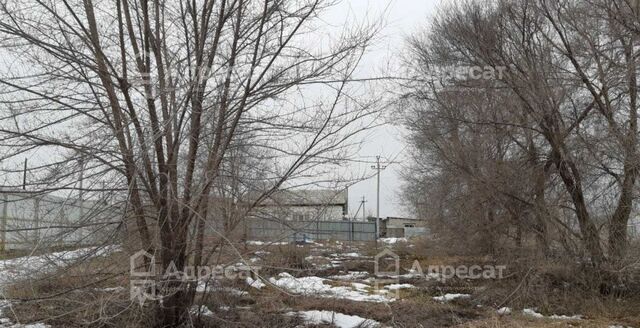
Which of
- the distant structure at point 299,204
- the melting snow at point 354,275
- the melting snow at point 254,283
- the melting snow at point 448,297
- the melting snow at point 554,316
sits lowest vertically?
the melting snow at point 554,316

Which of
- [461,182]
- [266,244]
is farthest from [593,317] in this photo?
[266,244]

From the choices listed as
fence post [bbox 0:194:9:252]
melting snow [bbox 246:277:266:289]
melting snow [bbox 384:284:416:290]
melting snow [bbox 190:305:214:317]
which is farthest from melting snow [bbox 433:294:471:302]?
fence post [bbox 0:194:9:252]

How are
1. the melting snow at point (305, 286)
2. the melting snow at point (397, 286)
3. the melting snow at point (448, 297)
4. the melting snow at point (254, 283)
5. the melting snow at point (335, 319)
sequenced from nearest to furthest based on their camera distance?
the melting snow at point (305, 286) < the melting snow at point (335, 319) < the melting snow at point (254, 283) < the melting snow at point (448, 297) < the melting snow at point (397, 286)

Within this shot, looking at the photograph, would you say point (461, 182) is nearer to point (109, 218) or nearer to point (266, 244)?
point (266, 244)

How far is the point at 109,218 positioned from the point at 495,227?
8500 mm

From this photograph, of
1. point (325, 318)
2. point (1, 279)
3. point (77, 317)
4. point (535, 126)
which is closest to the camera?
point (1, 279)

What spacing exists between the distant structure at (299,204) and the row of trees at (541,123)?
4.36m

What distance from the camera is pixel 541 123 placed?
11.2 metres

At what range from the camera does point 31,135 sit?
259 inches

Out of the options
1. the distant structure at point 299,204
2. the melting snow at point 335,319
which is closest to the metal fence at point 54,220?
the distant structure at point 299,204

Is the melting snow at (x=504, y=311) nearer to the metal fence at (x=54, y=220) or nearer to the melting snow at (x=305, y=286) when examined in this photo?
the melting snow at (x=305, y=286)

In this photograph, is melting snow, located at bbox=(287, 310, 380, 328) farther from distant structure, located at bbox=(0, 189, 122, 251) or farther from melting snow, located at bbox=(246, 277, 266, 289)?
distant structure, located at bbox=(0, 189, 122, 251)

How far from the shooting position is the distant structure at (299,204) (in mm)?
7326

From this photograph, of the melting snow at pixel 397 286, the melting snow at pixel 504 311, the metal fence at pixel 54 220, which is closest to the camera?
the metal fence at pixel 54 220
